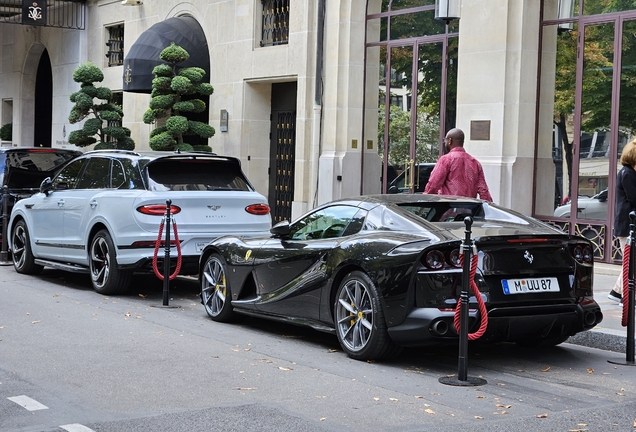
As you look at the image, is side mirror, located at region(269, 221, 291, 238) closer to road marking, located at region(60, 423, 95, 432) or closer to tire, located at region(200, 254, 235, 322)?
tire, located at region(200, 254, 235, 322)

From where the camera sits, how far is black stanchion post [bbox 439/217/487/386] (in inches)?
279

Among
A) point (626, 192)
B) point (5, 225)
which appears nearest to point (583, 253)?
point (626, 192)

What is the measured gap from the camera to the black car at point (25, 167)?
51.5 ft

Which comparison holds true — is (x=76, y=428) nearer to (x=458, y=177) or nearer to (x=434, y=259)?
(x=434, y=259)

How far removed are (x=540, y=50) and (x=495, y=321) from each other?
869 cm

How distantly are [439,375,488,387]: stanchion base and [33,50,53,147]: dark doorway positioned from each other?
27.1 metres

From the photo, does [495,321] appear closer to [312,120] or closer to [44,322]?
[44,322]

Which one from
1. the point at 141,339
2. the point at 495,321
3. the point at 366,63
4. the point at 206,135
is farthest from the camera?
the point at 206,135

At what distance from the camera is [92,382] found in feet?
22.8

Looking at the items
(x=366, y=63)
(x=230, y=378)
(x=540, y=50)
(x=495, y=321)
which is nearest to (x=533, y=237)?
(x=495, y=321)

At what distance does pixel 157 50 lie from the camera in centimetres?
2164

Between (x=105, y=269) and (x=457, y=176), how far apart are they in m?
4.41

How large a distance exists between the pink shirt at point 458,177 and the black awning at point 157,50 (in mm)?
11230

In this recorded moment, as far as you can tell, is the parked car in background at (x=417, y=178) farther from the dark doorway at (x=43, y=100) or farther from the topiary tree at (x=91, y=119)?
the dark doorway at (x=43, y=100)
